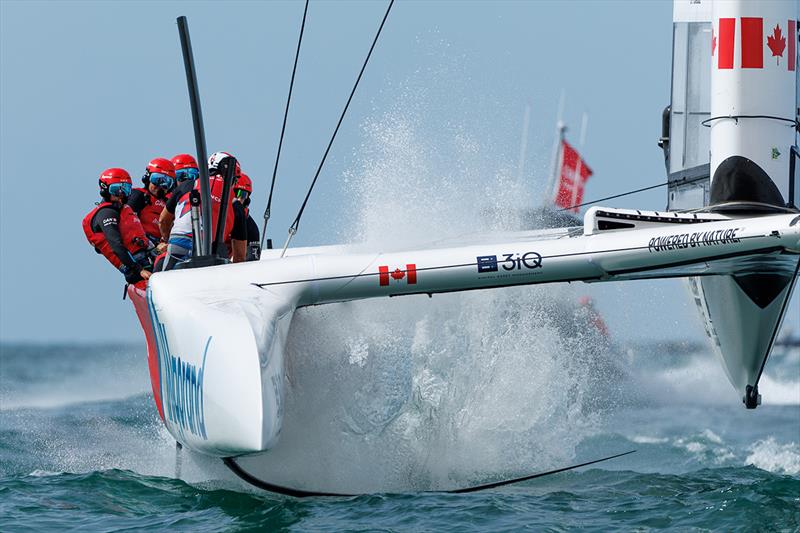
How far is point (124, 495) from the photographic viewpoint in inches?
212

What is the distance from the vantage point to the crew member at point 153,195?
6.68 meters

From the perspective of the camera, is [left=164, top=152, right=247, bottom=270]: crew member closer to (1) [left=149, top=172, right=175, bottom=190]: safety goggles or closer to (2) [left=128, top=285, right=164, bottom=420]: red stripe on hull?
(2) [left=128, top=285, right=164, bottom=420]: red stripe on hull

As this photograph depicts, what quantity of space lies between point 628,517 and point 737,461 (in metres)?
3.32

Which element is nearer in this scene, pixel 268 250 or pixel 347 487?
pixel 347 487

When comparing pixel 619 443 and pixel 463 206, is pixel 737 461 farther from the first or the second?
pixel 463 206

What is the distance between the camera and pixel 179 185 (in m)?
5.94

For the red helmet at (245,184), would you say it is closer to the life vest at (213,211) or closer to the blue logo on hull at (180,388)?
the life vest at (213,211)

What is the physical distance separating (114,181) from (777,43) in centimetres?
340

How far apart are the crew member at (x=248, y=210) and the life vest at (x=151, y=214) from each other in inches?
25.3

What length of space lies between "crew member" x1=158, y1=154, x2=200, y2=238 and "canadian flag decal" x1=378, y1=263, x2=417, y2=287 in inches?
44.1

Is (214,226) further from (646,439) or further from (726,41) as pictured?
(646,439)

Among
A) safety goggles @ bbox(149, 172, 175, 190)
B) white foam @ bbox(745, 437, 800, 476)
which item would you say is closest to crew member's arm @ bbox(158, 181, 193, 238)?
safety goggles @ bbox(149, 172, 175, 190)

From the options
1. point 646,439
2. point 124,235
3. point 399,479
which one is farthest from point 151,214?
point 646,439

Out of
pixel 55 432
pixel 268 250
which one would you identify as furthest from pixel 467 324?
pixel 55 432
